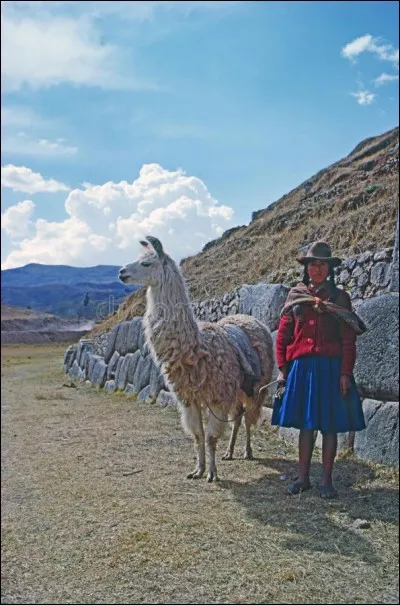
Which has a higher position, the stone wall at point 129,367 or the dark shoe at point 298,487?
the stone wall at point 129,367

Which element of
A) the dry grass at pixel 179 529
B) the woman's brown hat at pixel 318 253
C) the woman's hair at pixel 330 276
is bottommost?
the dry grass at pixel 179 529

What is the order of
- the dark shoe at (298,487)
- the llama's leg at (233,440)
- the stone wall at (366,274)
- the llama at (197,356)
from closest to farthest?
the dark shoe at (298,487) < the llama at (197,356) < the stone wall at (366,274) < the llama's leg at (233,440)

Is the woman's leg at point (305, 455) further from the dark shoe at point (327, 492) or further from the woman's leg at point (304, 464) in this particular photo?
the dark shoe at point (327, 492)

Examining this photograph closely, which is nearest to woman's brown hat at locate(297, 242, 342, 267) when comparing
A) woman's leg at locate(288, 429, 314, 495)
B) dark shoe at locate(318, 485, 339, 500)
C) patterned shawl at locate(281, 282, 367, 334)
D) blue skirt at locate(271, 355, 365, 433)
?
patterned shawl at locate(281, 282, 367, 334)

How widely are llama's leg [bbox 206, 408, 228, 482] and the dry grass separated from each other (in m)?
0.13

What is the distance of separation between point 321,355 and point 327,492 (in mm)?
838

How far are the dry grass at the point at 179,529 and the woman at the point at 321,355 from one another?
445 millimetres

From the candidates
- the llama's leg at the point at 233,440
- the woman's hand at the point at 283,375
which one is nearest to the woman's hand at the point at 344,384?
the woman's hand at the point at 283,375

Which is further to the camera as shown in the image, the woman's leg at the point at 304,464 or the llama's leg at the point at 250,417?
the llama's leg at the point at 250,417

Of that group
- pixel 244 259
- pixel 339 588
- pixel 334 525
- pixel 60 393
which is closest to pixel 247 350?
pixel 244 259

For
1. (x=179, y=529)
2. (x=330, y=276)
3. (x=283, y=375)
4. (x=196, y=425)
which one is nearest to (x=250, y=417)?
(x=196, y=425)

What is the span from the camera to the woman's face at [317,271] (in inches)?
142

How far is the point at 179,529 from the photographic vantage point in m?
3.24

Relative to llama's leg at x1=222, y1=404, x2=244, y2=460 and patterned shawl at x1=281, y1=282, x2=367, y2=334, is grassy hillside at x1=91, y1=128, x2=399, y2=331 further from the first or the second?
llama's leg at x1=222, y1=404, x2=244, y2=460
